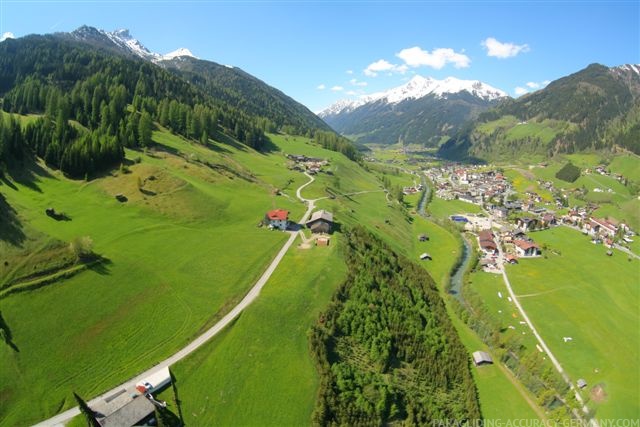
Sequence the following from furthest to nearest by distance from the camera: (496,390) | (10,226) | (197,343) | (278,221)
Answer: (278,221)
(10,226)
(496,390)
(197,343)

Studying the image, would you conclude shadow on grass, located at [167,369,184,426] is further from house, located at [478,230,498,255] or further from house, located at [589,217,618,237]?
house, located at [589,217,618,237]

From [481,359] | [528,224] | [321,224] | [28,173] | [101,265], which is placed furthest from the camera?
[528,224]

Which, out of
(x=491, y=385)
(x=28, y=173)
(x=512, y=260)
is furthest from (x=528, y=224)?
(x=28, y=173)

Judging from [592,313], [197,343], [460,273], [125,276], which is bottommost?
[197,343]

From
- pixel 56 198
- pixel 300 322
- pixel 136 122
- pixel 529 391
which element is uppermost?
pixel 136 122

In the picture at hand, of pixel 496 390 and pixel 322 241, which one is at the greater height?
pixel 322 241

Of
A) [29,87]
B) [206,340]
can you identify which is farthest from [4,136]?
[29,87]

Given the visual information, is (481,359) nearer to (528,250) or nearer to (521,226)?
(528,250)

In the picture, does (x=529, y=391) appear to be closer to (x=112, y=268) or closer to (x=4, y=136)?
(x=112, y=268)

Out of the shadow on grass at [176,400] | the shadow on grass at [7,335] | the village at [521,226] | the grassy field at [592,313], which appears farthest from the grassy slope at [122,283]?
the village at [521,226]
